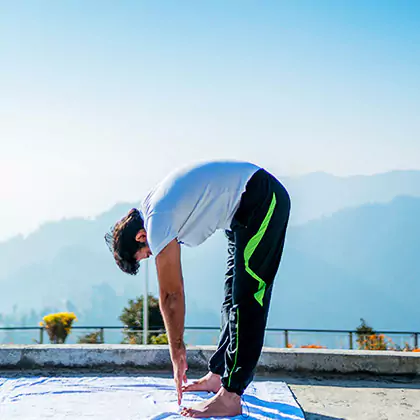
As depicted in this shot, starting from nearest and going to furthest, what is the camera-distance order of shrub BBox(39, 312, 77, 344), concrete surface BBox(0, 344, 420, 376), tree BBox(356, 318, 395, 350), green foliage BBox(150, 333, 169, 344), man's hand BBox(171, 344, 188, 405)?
man's hand BBox(171, 344, 188, 405) → concrete surface BBox(0, 344, 420, 376) → tree BBox(356, 318, 395, 350) → green foliage BBox(150, 333, 169, 344) → shrub BBox(39, 312, 77, 344)

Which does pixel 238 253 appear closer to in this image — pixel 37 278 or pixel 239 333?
pixel 239 333

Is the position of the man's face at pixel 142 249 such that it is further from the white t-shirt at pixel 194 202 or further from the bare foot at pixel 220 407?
the bare foot at pixel 220 407

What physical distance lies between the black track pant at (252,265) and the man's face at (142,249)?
315mm

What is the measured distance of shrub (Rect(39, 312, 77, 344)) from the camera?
1443 centimetres

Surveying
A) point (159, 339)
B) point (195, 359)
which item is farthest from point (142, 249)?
point (159, 339)

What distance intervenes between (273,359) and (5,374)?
134 cm

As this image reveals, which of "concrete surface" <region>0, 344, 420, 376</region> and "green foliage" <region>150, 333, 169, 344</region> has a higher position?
"concrete surface" <region>0, 344, 420, 376</region>

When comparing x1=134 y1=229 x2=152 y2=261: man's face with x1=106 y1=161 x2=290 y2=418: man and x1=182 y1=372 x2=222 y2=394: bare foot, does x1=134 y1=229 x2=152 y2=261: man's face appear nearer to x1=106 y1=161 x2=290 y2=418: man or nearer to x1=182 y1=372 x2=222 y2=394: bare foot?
x1=106 y1=161 x2=290 y2=418: man

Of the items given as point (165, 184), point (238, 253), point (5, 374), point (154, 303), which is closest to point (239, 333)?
point (238, 253)

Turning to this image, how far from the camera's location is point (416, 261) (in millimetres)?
120062

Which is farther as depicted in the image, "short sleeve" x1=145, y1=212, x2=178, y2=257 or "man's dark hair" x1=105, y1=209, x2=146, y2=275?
"man's dark hair" x1=105, y1=209, x2=146, y2=275

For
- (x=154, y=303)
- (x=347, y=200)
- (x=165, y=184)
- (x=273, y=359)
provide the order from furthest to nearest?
(x=347, y=200)
(x=154, y=303)
(x=273, y=359)
(x=165, y=184)

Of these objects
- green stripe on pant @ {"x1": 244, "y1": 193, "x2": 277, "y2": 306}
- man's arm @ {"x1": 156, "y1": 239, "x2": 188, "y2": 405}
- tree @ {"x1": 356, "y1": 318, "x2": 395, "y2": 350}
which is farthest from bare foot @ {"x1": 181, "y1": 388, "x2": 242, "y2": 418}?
tree @ {"x1": 356, "y1": 318, "x2": 395, "y2": 350}

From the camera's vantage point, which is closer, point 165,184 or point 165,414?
point 165,184
